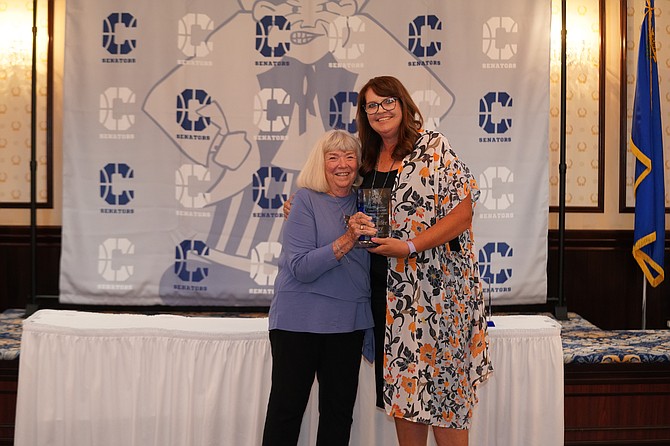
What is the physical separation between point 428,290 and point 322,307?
0.36 m

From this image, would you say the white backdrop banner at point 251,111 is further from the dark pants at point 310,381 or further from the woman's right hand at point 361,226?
the woman's right hand at point 361,226

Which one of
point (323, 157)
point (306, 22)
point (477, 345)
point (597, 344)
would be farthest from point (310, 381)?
point (306, 22)

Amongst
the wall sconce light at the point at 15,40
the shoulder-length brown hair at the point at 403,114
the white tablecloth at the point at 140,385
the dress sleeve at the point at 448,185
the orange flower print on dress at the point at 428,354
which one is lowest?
the white tablecloth at the point at 140,385

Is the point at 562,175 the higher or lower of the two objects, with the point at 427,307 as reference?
higher

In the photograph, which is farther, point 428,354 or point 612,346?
point 612,346

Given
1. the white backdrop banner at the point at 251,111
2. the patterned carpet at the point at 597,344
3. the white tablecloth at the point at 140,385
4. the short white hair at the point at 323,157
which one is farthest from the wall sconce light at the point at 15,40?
the short white hair at the point at 323,157

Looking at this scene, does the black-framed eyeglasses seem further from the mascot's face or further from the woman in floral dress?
the mascot's face

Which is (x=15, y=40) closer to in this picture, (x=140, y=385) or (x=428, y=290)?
(x=140, y=385)

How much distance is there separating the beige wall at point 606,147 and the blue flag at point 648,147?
0.30 metres

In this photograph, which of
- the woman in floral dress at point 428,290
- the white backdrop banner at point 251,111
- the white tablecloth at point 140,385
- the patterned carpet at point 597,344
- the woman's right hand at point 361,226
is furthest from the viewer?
the white backdrop banner at point 251,111

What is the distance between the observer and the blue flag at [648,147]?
4.50m

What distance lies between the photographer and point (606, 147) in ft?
16.0

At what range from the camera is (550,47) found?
4.66 metres

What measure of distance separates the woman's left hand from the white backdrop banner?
7.89ft
